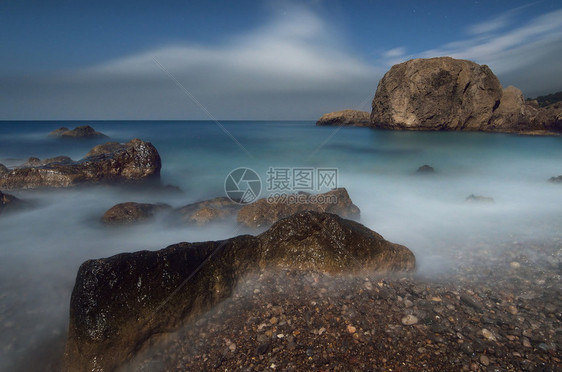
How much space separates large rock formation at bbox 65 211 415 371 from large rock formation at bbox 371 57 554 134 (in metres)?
42.1

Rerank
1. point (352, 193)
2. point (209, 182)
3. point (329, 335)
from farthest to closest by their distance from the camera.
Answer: point (209, 182), point (352, 193), point (329, 335)

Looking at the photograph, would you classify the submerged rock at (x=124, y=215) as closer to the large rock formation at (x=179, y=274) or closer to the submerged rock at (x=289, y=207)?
the submerged rock at (x=289, y=207)

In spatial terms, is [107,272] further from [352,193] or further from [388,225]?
[352,193]

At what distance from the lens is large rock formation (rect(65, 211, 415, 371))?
284 cm

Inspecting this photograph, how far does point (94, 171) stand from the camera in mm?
10633

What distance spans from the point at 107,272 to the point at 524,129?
46.3 meters

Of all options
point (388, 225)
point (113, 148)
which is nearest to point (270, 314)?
point (388, 225)

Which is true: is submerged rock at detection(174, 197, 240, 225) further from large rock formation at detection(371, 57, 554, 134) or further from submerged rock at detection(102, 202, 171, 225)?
large rock formation at detection(371, 57, 554, 134)

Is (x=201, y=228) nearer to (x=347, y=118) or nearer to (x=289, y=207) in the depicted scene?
(x=289, y=207)

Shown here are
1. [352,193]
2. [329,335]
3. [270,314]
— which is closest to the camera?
[329,335]

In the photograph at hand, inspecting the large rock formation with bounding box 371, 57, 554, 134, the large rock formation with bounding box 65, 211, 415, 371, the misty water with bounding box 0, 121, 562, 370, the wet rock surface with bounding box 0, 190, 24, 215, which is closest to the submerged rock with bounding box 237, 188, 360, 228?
the misty water with bounding box 0, 121, 562, 370

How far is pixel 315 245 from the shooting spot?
13.7 feet

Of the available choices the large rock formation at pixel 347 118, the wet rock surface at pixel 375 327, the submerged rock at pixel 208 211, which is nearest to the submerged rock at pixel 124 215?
the submerged rock at pixel 208 211

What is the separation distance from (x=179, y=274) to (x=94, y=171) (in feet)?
30.8
